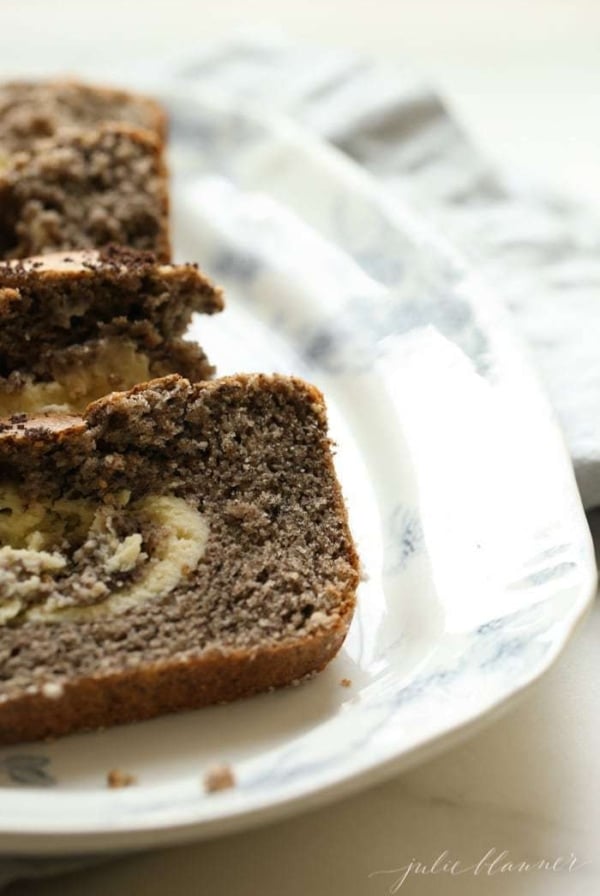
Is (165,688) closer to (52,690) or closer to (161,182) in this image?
(52,690)

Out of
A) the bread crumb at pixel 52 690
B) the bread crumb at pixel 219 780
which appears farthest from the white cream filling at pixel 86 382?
the bread crumb at pixel 219 780

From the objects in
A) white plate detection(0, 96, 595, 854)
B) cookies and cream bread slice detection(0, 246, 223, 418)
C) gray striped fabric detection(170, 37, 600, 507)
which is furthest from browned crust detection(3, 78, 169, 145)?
cookies and cream bread slice detection(0, 246, 223, 418)

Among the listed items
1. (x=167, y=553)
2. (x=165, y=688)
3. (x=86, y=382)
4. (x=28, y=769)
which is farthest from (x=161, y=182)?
(x=28, y=769)

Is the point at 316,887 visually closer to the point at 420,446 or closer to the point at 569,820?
the point at 569,820

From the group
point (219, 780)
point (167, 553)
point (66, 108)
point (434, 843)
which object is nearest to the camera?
point (219, 780)

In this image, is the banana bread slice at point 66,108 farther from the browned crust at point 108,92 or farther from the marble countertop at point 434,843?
the marble countertop at point 434,843

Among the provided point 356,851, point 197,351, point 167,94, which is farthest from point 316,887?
point 167,94

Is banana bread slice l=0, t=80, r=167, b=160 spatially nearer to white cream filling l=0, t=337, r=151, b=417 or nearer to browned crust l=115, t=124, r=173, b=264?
browned crust l=115, t=124, r=173, b=264
